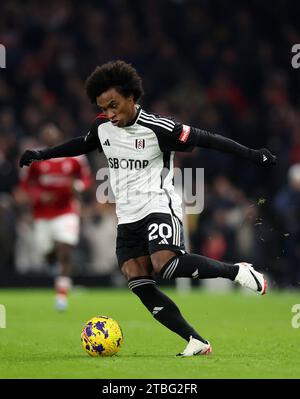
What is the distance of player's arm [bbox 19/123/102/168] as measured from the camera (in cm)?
855

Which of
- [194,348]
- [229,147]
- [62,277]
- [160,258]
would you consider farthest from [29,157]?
[62,277]

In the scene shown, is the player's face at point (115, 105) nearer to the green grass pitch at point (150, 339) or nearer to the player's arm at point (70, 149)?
the player's arm at point (70, 149)

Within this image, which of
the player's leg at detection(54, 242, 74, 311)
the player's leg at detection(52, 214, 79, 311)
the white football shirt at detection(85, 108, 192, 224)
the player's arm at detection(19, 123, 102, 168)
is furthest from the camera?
the player's leg at detection(52, 214, 79, 311)

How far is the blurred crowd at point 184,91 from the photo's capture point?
1827 cm

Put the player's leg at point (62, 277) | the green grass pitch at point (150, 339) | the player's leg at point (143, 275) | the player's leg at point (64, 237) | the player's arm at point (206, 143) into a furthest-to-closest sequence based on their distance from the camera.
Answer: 1. the player's leg at point (64, 237)
2. the player's leg at point (62, 277)
3. the player's leg at point (143, 275)
4. the player's arm at point (206, 143)
5. the green grass pitch at point (150, 339)

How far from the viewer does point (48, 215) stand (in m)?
14.8

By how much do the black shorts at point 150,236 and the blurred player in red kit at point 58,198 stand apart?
235 inches

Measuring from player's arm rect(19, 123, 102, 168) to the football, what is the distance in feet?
4.49

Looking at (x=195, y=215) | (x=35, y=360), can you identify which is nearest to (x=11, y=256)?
(x=195, y=215)

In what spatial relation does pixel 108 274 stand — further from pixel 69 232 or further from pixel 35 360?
pixel 35 360

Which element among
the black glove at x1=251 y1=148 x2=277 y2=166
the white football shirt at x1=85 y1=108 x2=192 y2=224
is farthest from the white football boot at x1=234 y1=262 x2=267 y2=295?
the black glove at x1=251 y1=148 x2=277 y2=166

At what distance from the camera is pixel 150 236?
8.16 meters

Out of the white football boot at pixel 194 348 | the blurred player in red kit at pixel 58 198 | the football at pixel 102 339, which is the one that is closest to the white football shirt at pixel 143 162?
the football at pixel 102 339

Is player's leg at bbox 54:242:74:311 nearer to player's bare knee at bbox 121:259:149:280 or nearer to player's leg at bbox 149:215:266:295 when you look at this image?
player's bare knee at bbox 121:259:149:280
